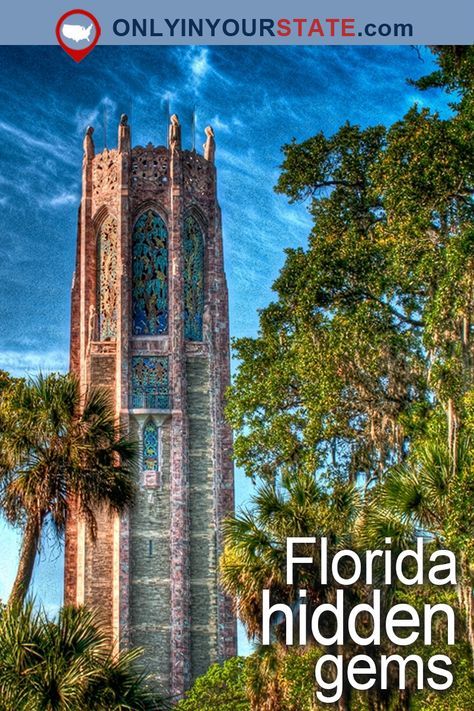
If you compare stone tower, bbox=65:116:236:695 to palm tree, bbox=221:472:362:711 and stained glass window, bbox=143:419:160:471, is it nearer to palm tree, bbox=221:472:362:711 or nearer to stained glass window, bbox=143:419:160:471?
stained glass window, bbox=143:419:160:471

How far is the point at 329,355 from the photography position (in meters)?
34.1

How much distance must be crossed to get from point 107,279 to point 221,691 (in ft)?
72.5

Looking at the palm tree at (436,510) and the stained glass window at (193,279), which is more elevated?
the stained glass window at (193,279)

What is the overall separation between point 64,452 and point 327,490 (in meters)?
7.54

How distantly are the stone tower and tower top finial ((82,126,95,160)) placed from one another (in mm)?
54

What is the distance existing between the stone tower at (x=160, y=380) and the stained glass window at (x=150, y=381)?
1.5 inches

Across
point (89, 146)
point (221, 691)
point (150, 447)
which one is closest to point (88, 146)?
point (89, 146)

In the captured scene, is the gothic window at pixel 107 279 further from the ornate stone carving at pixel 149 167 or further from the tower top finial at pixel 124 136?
the tower top finial at pixel 124 136

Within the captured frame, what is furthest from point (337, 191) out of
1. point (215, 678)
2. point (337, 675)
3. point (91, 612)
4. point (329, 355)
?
point (91, 612)

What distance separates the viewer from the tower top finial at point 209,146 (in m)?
60.9

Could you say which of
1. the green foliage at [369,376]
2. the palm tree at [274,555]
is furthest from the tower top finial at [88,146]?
the palm tree at [274,555]

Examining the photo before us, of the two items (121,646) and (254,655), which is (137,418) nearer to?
(121,646)

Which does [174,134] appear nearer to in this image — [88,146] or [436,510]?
[88,146]

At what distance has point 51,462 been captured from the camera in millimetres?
25875
